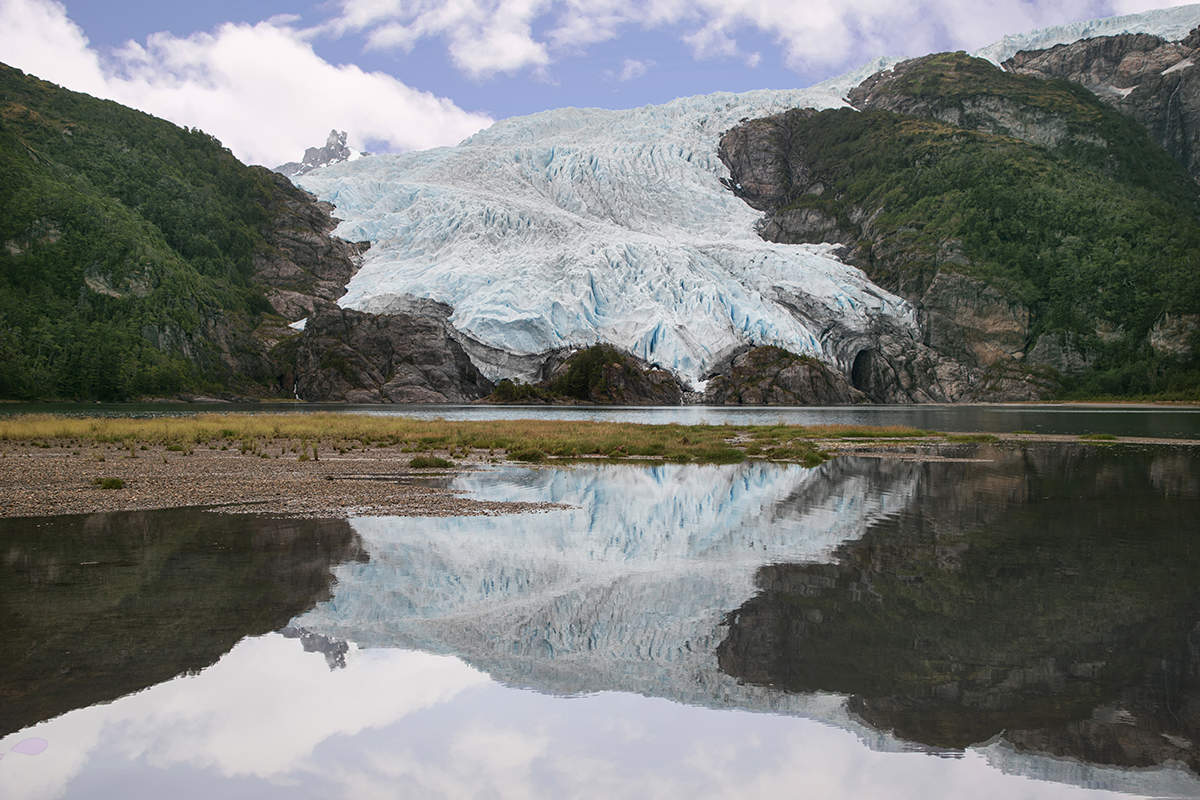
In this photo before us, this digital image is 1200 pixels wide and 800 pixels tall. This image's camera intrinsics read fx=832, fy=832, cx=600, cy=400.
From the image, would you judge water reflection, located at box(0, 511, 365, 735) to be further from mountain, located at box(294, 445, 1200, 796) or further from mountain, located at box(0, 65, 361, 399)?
mountain, located at box(0, 65, 361, 399)

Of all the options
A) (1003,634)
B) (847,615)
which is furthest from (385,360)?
(1003,634)

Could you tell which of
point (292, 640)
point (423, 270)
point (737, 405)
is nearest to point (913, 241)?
point (737, 405)

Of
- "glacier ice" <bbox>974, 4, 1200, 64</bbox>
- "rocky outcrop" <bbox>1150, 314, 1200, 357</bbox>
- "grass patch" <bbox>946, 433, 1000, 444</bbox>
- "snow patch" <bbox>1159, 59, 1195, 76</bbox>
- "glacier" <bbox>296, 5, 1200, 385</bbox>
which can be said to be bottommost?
"grass patch" <bbox>946, 433, 1000, 444</bbox>

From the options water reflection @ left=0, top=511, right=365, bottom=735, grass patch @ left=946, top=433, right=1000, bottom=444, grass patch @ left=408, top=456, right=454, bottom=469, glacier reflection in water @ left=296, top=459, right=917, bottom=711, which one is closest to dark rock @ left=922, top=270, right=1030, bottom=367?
grass patch @ left=946, top=433, right=1000, bottom=444

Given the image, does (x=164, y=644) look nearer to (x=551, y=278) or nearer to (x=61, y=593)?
(x=61, y=593)

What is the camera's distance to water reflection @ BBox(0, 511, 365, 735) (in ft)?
19.8

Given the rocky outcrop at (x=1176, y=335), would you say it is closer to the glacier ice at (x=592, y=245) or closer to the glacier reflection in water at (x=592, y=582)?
the glacier ice at (x=592, y=245)

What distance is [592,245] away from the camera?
9488cm

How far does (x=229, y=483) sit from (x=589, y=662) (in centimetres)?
1355

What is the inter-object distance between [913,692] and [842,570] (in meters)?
4.02

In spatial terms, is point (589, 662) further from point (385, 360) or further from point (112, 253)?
point (112, 253)

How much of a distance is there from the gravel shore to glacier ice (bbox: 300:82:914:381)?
63991mm

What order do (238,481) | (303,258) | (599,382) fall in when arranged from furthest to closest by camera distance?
(303,258), (599,382), (238,481)

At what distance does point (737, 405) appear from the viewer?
88125 mm
